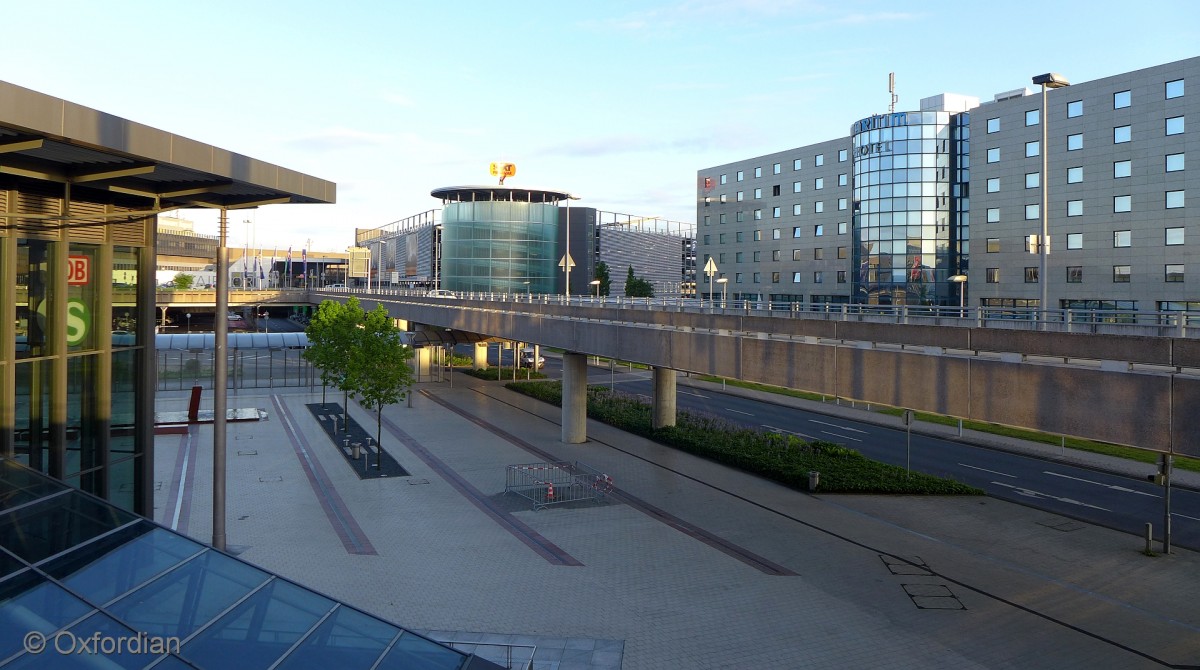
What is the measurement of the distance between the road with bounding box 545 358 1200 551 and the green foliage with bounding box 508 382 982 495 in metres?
1.58

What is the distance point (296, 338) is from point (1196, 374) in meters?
52.4

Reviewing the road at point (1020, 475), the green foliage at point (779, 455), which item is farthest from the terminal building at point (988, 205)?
the green foliage at point (779, 455)

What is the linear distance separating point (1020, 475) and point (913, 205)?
25.7 metres

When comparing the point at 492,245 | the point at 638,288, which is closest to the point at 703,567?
the point at 492,245

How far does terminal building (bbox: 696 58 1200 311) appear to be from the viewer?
114 ft

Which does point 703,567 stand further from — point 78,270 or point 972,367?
point 78,270

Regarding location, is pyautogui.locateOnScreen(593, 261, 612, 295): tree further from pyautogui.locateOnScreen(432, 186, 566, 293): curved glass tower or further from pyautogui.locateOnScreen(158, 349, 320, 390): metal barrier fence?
pyautogui.locateOnScreen(158, 349, 320, 390): metal barrier fence

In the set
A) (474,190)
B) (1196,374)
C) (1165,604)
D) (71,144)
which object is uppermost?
(474,190)

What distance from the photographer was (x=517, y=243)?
87062 mm

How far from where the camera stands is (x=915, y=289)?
50656mm

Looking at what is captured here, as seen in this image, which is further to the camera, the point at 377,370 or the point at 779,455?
the point at 377,370

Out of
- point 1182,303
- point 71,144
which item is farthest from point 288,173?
point 1182,303

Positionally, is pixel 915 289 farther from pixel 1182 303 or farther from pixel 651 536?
pixel 651 536

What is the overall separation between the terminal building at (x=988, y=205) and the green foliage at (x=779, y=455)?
7361 millimetres
